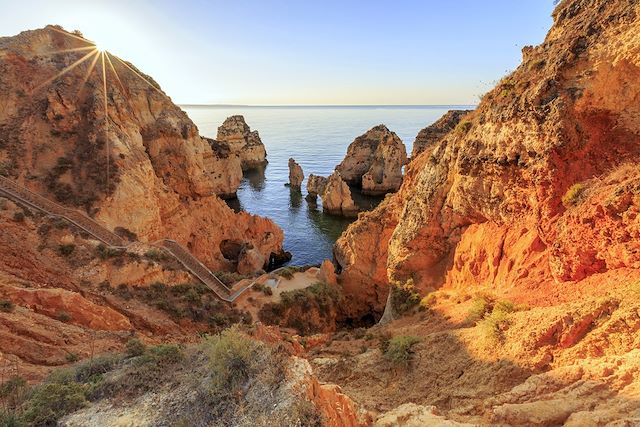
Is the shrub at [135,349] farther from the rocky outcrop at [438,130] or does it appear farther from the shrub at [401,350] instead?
the rocky outcrop at [438,130]

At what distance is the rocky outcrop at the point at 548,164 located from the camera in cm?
1089

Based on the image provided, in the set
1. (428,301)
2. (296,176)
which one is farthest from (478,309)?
(296,176)

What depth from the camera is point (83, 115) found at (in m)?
27.4

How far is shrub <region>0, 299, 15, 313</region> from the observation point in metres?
11.3

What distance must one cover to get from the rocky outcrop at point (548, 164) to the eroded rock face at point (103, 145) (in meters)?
21.2

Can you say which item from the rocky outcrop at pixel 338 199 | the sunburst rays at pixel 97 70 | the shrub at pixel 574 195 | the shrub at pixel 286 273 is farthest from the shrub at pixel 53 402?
the rocky outcrop at pixel 338 199

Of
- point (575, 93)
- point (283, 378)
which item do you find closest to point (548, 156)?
point (575, 93)

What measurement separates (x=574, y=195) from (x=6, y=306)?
60.1ft

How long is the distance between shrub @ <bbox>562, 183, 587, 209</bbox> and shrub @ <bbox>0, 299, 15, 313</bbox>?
18022 mm

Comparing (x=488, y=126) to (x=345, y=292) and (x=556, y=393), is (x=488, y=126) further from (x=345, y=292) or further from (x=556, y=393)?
(x=345, y=292)

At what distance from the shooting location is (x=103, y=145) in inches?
1029

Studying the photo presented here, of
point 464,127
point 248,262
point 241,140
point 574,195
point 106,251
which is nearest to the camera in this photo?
point 574,195

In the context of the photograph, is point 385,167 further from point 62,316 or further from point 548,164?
point 62,316

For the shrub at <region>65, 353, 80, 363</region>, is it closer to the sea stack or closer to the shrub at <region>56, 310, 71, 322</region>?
the shrub at <region>56, 310, 71, 322</region>
